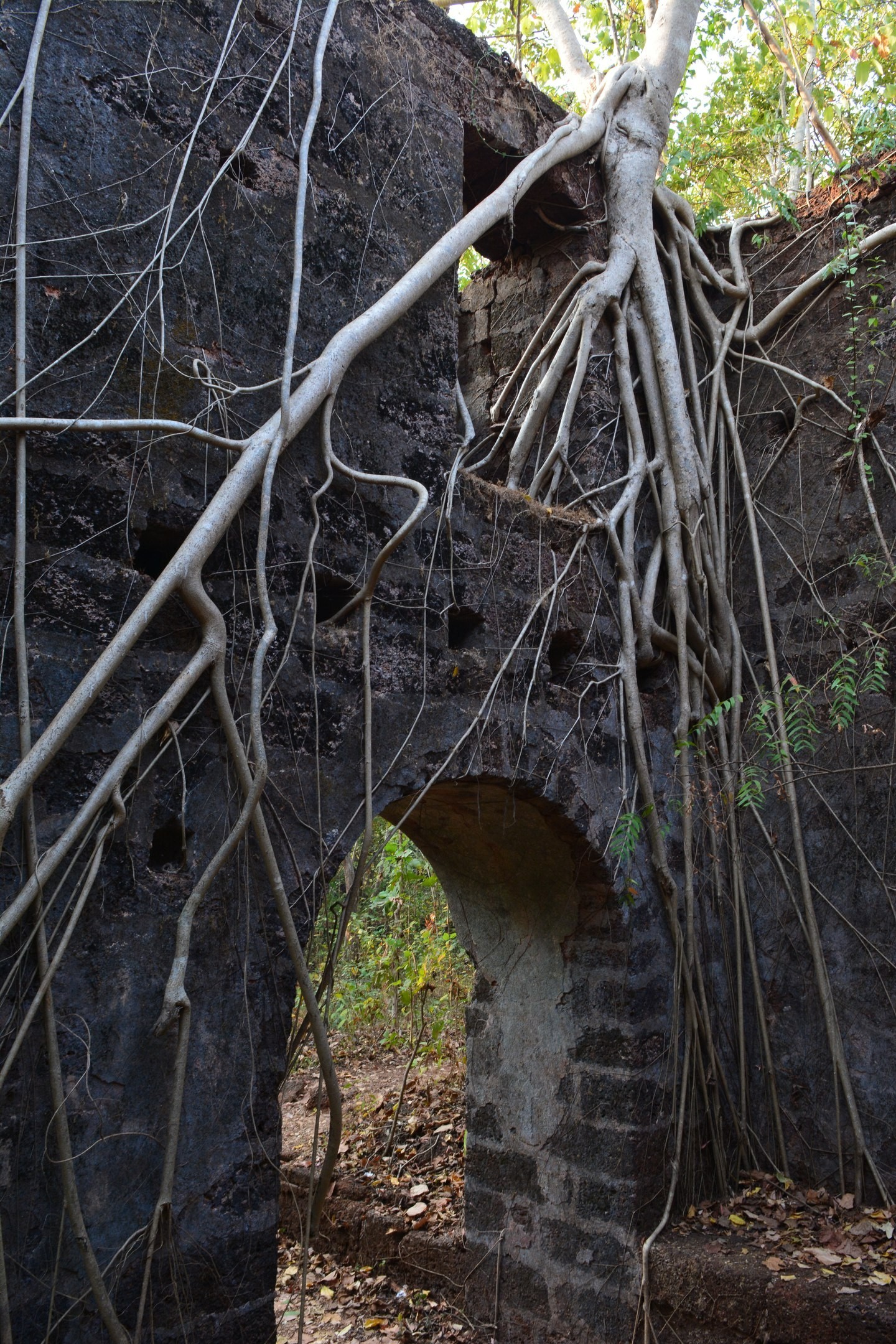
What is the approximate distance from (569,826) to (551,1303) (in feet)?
5.90

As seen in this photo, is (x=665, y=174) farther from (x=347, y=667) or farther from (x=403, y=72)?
(x=347, y=667)

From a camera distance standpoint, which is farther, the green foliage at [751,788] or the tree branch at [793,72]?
the tree branch at [793,72]

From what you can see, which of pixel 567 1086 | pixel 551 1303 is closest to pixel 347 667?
pixel 567 1086

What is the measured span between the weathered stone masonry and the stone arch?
0.04 ft

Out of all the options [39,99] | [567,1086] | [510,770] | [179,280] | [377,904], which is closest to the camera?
[39,99]

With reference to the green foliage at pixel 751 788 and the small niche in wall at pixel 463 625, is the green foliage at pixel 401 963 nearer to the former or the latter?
the green foliage at pixel 751 788

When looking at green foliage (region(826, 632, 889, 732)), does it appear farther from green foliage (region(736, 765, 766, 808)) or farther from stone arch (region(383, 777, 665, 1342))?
stone arch (region(383, 777, 665, 1342))

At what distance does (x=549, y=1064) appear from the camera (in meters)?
3.95

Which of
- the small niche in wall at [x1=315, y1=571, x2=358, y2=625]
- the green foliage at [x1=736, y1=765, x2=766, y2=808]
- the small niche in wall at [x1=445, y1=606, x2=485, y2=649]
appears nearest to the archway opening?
the small niche in wall at [x1=445, y1=606, x2=485, y2=649]

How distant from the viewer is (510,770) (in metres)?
3.41

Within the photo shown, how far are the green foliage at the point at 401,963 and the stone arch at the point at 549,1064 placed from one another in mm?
1692

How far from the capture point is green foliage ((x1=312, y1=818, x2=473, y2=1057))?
617cm

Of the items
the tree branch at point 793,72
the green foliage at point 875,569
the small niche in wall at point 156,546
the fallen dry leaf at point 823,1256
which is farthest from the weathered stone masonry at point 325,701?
the tree branch at point 793,72

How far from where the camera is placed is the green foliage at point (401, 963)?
6172mm
